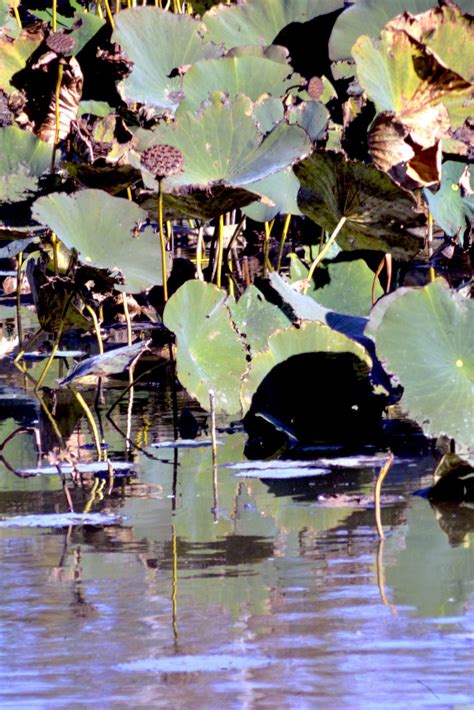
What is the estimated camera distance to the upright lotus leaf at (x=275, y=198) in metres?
4.13

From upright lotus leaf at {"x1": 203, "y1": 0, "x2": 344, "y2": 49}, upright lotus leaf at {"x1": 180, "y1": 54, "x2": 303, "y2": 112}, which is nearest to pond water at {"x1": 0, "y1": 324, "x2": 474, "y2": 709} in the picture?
upright lotus leaf at {"x1": 180, "y1": 54, "x2": 303, "y2": 112}

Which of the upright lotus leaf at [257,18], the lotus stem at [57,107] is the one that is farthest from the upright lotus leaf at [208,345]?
the upright lotus leaf at [257,18]

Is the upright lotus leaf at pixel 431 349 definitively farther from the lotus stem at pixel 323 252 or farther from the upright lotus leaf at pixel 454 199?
the upright lotus leaf at pixel 454 199

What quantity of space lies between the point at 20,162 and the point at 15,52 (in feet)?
1.76

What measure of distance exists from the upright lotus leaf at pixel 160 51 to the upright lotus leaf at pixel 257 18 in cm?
14

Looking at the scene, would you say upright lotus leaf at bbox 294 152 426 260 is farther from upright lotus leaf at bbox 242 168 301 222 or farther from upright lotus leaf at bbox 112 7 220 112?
upright lotus leaf at bbox 112 7 220 112

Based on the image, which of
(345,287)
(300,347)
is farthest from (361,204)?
(300,347)

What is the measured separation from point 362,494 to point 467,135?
5.69 feet

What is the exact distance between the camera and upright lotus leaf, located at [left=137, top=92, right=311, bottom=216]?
3.63 m

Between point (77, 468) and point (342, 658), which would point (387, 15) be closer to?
point (77, 468)

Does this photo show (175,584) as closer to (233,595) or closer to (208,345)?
(233,595)

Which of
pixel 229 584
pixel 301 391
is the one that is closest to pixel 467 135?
pixel 301 391

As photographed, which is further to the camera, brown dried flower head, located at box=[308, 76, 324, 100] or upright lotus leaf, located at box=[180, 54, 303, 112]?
brown dried flower head, located at box=[308, 76, 324, 100]

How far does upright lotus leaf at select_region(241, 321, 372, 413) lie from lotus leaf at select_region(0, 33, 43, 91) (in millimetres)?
1849
